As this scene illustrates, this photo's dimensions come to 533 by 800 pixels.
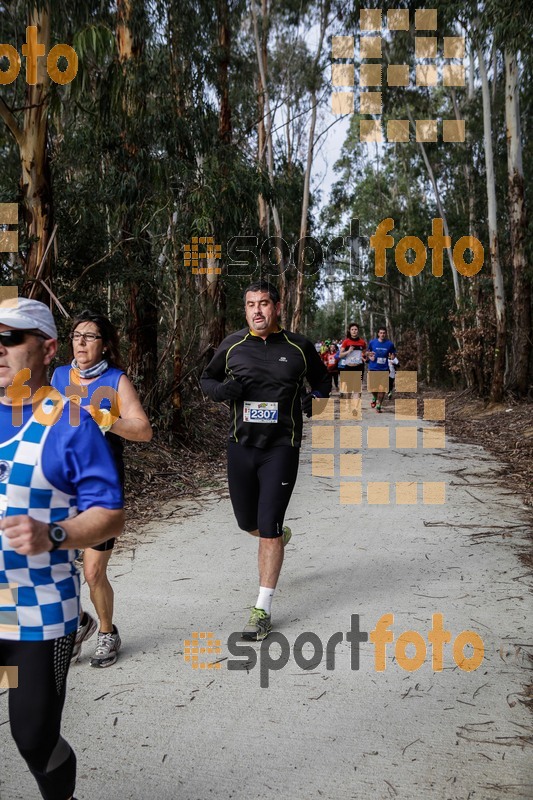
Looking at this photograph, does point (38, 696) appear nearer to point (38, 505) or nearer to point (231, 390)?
point (38, 505)

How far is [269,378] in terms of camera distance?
4578 millimetres

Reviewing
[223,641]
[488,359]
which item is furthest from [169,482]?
[488,359]

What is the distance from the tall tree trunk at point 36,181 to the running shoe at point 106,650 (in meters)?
4.45

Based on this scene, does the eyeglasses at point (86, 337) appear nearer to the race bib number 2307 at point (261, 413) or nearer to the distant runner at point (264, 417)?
the distant runner at point (264, 417)

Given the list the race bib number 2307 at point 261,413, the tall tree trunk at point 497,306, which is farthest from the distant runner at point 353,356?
the race bib number 2307 at point 261,413

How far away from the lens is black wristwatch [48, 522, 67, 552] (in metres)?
1.86

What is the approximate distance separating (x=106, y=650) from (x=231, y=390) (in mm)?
1649

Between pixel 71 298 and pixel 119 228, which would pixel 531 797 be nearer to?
pixel 71 298

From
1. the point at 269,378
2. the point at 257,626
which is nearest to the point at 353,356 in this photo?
the point at 269,378

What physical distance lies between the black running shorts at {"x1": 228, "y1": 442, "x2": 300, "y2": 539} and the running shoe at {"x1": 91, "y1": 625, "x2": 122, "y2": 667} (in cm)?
105

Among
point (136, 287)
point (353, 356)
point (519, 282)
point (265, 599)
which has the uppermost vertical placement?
point (519, 282)

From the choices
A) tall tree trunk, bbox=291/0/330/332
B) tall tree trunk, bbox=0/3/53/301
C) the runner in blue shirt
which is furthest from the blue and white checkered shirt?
tall tree trunk, bbox=291/0/330/332

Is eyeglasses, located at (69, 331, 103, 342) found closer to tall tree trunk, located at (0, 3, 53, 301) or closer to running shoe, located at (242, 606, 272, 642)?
running shoe, located at (242, 606, 272, 642)

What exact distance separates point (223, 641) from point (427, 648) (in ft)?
3.68
